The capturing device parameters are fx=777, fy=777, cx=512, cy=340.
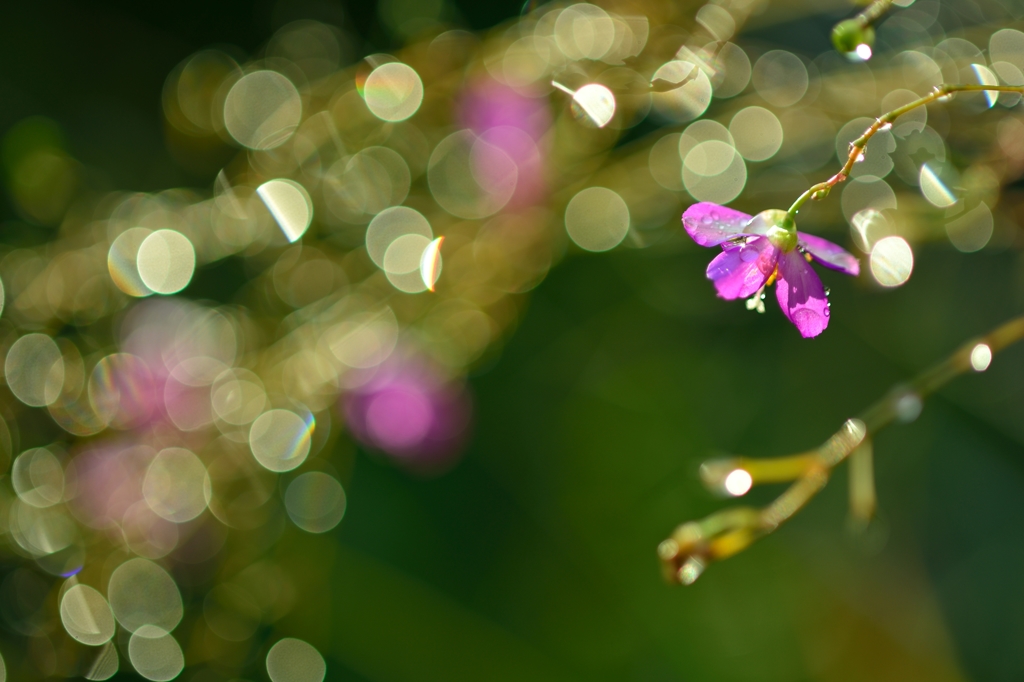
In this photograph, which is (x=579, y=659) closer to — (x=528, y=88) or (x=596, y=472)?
(x=596, y=472)

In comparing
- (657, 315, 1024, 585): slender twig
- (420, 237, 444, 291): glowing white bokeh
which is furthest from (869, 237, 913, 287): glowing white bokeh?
(420, 237, 444, 291): glowing white bokeh

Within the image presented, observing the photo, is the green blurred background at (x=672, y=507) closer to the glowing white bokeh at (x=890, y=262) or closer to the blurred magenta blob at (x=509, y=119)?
the blurred magenta blob at (x=509, y=119)

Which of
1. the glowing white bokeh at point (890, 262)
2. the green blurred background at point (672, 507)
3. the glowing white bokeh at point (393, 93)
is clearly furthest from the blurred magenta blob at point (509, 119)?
the glowing white bokeh at point (890, 262)

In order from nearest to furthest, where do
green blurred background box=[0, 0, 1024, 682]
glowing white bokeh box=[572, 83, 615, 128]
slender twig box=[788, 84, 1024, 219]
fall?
slender twig box=[788, 84, 1024, 219] → glowing white bokeh box=[572, 83, 615, 128] → green blurred background box=[0, 0, 1024, 682]

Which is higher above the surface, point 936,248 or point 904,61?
point 904,61

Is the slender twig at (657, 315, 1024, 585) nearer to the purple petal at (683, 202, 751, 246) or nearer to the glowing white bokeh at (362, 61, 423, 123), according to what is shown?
the purple petal at (683, 202, 751, 246)

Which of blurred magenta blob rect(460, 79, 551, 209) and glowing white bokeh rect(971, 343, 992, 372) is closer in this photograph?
glowing white bokeh rect(971, 343, 992, 372)

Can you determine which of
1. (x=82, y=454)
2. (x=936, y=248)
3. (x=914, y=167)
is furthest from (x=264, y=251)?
(x=936, y=248)
